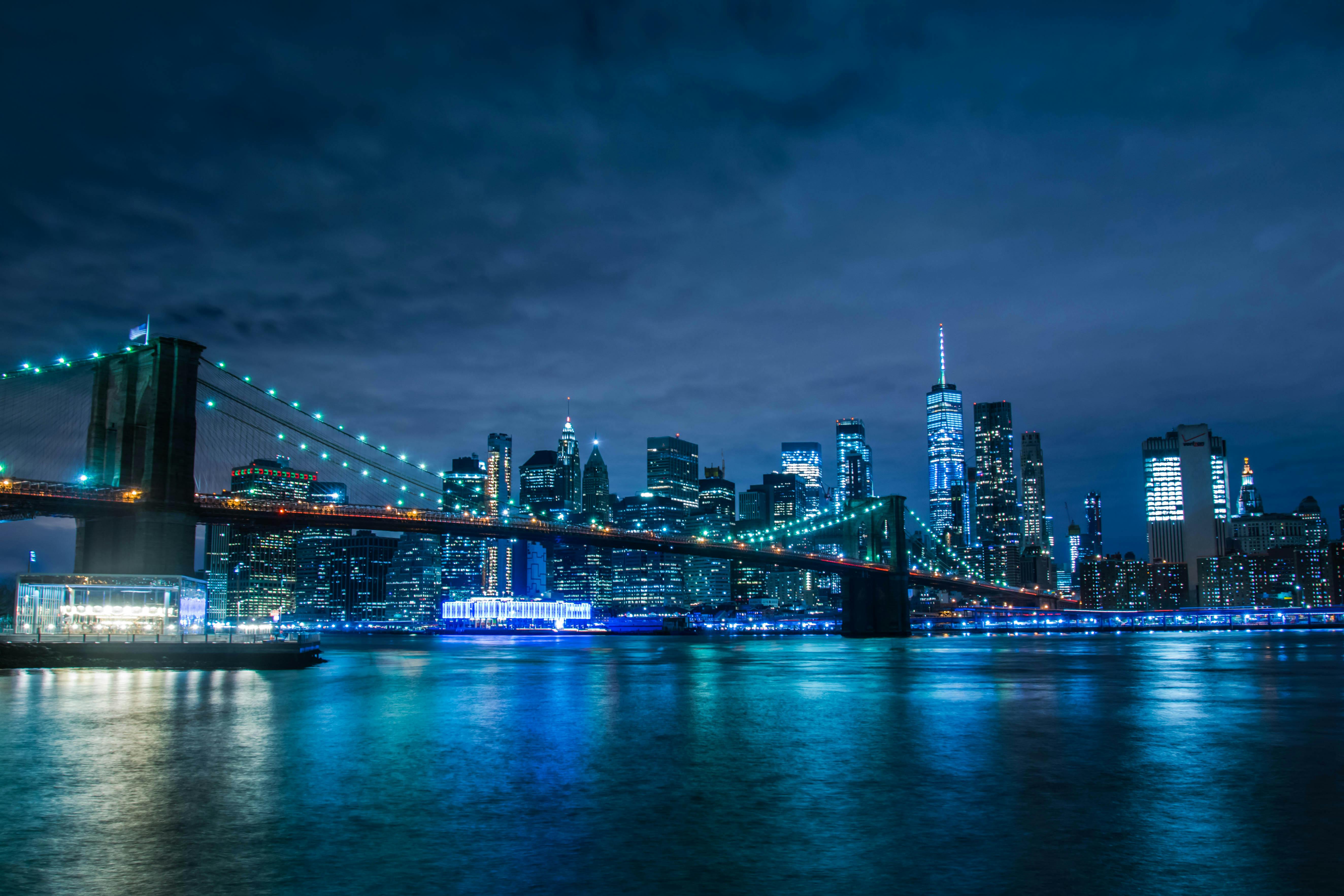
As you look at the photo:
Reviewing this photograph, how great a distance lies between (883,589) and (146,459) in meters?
67.2

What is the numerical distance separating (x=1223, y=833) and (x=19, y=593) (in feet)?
171

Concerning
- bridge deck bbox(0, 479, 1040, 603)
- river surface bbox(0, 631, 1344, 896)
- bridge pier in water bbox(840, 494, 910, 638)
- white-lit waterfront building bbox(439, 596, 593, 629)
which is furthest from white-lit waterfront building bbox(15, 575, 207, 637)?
white-lit waterfront building bbox(439, 596, 593, 629)

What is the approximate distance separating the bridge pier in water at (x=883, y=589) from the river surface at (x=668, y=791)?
6217cm

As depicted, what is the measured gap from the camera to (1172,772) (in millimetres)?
17062

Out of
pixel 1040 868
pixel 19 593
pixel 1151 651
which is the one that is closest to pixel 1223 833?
pixel 1040 868

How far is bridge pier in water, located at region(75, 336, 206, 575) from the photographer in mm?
51312

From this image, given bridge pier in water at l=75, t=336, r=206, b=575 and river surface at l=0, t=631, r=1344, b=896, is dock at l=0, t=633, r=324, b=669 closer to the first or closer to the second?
bridge pier in water at l=75, t=336, r=206, b=575

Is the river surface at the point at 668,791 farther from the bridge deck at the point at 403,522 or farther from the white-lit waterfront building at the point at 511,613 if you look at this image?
the white-lit waterfront building at the point at 511,613

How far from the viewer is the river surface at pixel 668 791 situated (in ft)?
34.0

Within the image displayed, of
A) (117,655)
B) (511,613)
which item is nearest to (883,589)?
(117,655)

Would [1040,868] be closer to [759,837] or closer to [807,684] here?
[759,837]

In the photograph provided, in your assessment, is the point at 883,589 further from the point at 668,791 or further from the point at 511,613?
the point at 511,613

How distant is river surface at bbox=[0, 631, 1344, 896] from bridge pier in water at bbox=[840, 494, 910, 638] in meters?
62.2

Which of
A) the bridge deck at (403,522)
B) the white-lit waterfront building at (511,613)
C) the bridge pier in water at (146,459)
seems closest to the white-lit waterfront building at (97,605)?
the bridge pier in water at (146,459)
